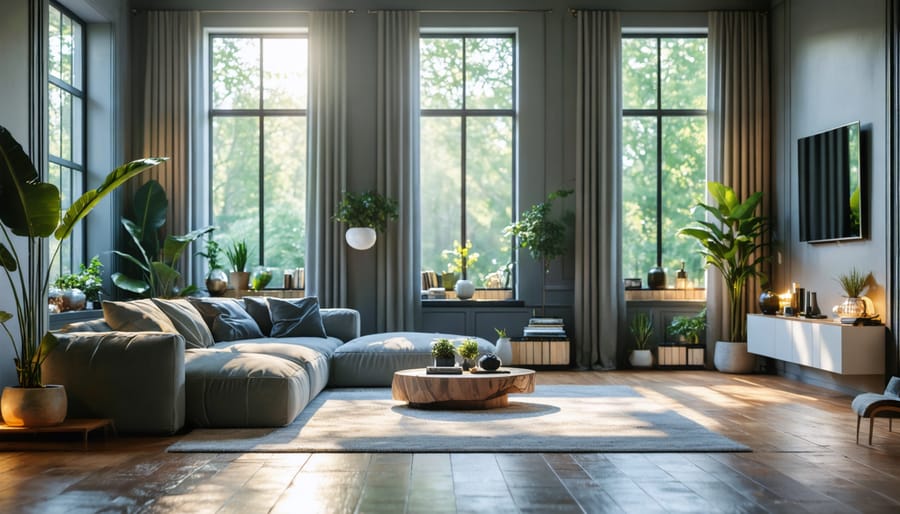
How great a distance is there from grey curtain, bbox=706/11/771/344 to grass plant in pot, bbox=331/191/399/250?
3.37 m

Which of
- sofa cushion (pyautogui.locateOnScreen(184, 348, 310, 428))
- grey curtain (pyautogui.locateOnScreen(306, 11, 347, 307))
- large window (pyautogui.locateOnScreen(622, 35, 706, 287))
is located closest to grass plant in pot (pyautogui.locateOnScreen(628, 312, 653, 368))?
large window (pyautogui.locateOnScreen(622, 35, 706, 287))

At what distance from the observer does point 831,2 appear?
7.79 m

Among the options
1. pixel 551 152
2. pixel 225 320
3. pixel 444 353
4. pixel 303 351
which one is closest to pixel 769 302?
pixel 551 152

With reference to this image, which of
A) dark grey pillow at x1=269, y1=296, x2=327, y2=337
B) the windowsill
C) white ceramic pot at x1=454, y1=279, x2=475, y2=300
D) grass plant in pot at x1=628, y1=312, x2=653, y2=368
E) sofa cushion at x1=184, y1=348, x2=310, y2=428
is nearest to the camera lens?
sofa cushion at x1=184, y1=348, x2=310, y2=428

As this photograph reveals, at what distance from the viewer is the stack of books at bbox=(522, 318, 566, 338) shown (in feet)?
30.0

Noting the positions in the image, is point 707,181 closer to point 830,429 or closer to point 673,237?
point 673,237

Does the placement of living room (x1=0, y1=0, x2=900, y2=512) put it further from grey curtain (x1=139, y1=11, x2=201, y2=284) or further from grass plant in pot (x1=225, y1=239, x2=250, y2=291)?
grass plant in pot (x1=225, y1=239, x2=250, y2=291)

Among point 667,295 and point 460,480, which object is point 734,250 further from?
point 460,480

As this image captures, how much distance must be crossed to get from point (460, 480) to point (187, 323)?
313 cm

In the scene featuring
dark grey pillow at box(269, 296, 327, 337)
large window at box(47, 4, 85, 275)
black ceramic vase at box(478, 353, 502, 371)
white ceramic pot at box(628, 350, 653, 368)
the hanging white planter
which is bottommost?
white ceramic pot at box(628, 350, 653, 368)

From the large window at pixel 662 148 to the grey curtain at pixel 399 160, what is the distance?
2240 mm

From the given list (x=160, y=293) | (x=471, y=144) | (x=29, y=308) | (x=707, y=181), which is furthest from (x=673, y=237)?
(x=29, y=308)

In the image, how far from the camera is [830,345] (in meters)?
6.99

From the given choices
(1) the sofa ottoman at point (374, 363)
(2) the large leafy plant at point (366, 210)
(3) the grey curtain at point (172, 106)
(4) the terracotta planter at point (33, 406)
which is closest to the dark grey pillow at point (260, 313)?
→ (1) the sofa ottoman at point (374, 363)
